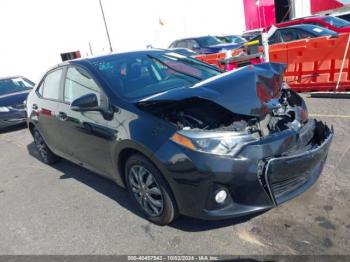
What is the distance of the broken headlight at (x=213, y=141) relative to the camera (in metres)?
2.94

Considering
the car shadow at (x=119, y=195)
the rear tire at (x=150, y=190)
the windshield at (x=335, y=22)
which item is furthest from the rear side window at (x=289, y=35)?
the rear tire at (x=150, y=190)

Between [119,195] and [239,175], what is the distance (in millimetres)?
1961

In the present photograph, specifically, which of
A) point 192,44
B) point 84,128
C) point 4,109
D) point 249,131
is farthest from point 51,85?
point 192,44

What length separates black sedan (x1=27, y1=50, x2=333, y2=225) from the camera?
117 inches

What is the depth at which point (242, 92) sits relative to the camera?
10.8ft

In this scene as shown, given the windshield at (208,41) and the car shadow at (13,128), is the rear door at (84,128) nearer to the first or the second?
the car shadow at (13,128)

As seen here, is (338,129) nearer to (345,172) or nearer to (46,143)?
(345,172)

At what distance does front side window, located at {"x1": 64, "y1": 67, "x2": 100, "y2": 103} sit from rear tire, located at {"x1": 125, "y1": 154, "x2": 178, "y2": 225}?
0.87 m

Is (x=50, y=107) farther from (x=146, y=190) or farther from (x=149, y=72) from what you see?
(x=146, y=190)

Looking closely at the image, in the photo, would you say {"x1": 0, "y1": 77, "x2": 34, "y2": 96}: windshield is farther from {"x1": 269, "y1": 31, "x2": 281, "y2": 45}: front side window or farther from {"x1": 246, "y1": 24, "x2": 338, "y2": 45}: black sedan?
{"x1": 269, "y1": 31, "x2": 281, "y2": 45}: front side window

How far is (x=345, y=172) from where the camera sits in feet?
13.5

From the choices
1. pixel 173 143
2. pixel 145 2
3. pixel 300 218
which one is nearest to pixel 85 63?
pixel 173 143

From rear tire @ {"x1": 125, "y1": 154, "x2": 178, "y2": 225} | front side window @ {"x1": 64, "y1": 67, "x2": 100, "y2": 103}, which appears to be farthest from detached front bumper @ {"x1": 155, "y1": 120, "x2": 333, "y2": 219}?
front side window @ {"x1": 64, "y1": 67, "x2": 100, "y2": 103}

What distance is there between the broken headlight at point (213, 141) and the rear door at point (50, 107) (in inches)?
95.6
